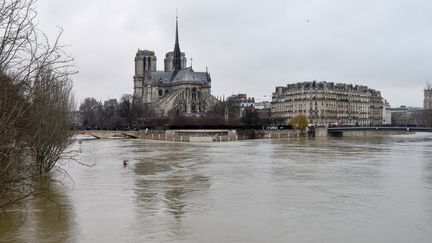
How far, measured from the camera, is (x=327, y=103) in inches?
5202

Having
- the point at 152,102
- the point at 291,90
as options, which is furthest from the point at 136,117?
the point at 291,90

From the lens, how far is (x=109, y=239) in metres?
12.6

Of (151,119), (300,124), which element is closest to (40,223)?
(300,124)

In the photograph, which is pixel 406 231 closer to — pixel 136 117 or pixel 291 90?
pixel 136 117

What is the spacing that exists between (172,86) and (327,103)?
128ft

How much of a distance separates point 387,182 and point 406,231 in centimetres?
992

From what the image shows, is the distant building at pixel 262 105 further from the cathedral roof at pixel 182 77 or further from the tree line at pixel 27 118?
the tree line at pixel 27 118

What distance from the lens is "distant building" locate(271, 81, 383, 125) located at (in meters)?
131

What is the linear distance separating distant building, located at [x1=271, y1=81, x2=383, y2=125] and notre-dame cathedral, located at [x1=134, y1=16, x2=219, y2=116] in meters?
21.9

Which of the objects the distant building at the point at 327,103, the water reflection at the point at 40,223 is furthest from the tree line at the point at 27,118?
the distant building at the point at 327,103

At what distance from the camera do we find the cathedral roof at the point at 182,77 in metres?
127

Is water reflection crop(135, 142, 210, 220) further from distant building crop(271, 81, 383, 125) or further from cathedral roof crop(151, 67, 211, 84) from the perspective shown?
distant building crop(271, 81, 383, 125)

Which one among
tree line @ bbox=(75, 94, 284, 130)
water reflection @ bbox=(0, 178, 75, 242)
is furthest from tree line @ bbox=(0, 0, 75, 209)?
tree line @ bbox=(75, 94, 284, 130)

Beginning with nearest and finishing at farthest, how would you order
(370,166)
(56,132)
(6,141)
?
(6,141) < (56,132) < (370,166)
